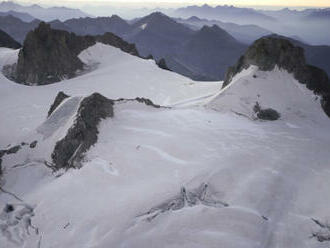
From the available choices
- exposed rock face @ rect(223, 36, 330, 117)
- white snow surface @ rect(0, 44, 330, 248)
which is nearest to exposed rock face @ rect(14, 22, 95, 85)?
white snow surface @ rect(0, 44, 330, 248)

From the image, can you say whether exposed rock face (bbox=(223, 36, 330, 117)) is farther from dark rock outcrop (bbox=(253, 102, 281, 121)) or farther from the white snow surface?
dark rock outcrop (bbox=(253, 102, 281, 121))

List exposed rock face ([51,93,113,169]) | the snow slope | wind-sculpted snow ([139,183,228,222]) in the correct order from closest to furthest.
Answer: wind-sculpted snow ([139,183,228,222]) → exposed rock face ([51,93,113,169]) → the snow slope

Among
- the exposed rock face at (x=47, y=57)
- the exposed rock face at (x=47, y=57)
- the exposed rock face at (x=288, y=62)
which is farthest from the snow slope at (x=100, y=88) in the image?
the exposed rock face at (x=288, y=62)

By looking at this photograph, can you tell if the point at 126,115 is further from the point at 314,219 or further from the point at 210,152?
the point at 314,219

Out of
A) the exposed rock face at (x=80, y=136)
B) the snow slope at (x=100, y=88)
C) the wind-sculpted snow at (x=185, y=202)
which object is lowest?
the snow slope at (x=100, y=88)

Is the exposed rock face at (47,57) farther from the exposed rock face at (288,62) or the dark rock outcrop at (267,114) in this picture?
the dark rock outcrop at (267,114)
